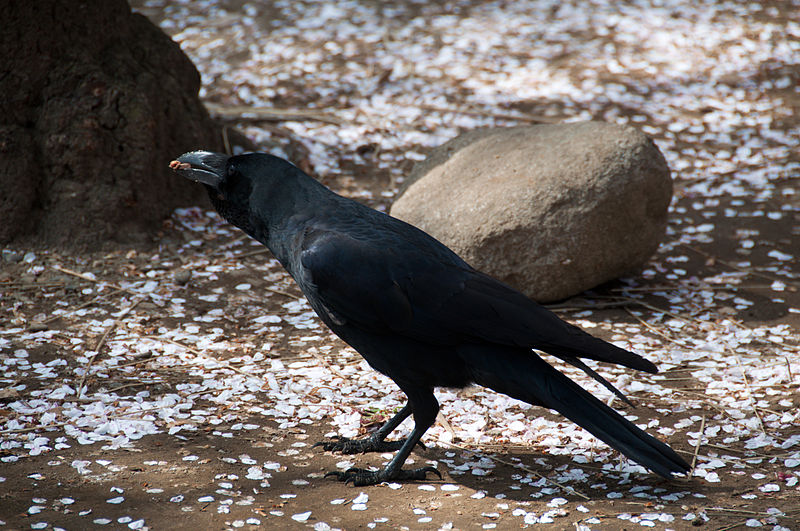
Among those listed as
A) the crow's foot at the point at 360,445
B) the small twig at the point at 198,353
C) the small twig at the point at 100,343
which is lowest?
the crow's foot at the point at 360,445

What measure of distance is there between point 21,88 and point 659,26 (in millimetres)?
7014

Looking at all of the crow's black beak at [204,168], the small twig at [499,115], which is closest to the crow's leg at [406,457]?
the crow's black beak at [204,168]

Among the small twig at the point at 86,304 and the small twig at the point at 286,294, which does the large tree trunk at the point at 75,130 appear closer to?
the small twig at the point at 86,304

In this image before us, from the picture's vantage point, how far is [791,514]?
277 centimetres

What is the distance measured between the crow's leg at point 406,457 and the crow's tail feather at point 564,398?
24cm

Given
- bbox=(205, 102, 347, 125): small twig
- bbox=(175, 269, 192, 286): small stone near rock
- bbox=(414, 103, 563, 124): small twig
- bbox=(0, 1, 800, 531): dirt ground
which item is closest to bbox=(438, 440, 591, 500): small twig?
bbox=(0, 1, 800, 531): dirt ground

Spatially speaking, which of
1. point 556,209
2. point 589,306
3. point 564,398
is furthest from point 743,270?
point 564,398

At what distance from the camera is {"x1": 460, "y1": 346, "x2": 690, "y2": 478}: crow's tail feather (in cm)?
285

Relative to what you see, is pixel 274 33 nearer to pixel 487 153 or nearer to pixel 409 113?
pixel 409 113

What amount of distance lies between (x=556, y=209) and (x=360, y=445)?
203cm

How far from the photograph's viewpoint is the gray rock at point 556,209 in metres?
4.75

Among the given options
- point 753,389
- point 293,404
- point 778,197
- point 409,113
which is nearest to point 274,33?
point 409,113

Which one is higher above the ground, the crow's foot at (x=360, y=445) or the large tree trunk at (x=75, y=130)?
the large tree trunk at (x=75, y=130)

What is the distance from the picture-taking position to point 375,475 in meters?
3.22
